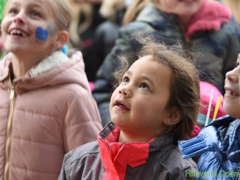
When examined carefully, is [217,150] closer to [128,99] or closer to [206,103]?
[128,99]

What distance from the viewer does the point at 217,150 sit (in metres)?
2.30

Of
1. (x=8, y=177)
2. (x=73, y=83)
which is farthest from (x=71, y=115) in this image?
(x=8, y=177)

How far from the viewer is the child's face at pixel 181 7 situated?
370 centimetres

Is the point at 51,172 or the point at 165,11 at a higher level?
the point at 165,11

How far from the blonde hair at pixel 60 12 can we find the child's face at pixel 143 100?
0.89 metres

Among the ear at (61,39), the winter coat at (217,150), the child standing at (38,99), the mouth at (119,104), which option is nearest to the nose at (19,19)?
the child standing at (38,99)

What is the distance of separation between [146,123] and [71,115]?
0.65 metres

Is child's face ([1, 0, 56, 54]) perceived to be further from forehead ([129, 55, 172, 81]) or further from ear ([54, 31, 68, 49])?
forehead ([129, 55, 172, 81])

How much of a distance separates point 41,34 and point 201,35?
1.12 metres

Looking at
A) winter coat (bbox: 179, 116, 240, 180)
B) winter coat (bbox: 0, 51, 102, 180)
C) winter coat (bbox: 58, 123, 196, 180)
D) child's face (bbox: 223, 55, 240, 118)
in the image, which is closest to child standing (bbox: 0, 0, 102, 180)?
winter coat (bbox: 0, 51, 102, 180)

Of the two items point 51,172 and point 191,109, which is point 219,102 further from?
point 51,172

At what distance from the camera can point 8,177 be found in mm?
3125

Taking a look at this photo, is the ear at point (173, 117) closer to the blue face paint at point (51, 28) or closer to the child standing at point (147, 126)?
the child standing at point (147, 126)

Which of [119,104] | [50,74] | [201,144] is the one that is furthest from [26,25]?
[201,144]
